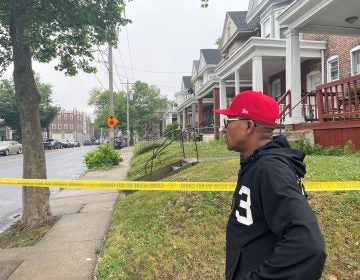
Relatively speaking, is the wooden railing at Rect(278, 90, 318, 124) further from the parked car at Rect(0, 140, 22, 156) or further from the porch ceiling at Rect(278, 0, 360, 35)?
the parked car at Rect(0, 140, 22, 156)

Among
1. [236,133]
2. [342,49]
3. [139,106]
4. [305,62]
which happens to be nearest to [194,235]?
[236,133]

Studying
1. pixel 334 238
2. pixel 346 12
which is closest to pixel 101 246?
pixel 334 238

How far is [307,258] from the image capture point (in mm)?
1604

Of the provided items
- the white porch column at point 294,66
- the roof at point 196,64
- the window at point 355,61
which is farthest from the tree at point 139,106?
the white porch column at point 294,66

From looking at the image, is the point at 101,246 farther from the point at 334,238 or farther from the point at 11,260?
the point at 334,238

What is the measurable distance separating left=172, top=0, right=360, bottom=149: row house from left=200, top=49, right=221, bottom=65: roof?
1170 centimetres

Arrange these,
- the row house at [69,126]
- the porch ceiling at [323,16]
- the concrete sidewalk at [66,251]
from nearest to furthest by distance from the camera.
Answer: the concrete sidewalk at [66,251]
the porch ceiling at [323,16]
the row house at [69,126]

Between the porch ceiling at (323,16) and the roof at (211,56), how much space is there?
88.2 feet

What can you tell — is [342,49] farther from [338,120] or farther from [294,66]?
[338,120]

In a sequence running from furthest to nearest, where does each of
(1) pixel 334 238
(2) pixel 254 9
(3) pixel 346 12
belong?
(2) pixel 254 9, (3) pixel 346 12, (1) pixel 334 238

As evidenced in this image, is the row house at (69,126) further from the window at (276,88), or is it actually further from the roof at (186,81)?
the window at (276,88)

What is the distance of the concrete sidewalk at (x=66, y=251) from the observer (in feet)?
17.1

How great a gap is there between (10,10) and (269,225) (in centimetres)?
725

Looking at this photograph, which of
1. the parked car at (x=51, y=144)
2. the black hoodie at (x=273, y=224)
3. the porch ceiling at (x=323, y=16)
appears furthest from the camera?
the parked car at (x=51, y=144)
